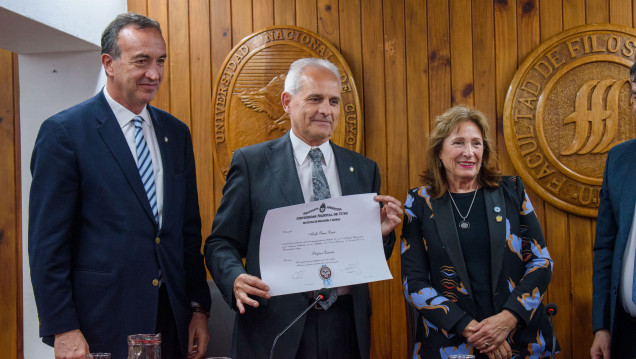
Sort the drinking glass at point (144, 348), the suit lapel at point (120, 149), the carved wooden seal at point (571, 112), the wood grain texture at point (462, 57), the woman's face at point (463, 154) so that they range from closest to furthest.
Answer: the drinking glass at point (144, 348)
the suit lapel at point (120, 149)
the woman's face at point (463, 154)
the carved wooden seal at point (571, 112)
the wood grain texture at point (462, 57)

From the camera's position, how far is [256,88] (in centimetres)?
314

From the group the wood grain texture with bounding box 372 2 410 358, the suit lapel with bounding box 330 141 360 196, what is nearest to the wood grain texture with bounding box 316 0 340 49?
the wood grain texture with bounding box 372 2 410 358

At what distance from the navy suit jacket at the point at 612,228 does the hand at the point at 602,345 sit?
0.02m

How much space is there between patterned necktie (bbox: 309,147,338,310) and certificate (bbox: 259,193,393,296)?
0.72 feet

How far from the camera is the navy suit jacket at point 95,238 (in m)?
1.74

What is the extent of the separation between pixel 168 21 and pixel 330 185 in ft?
6.07

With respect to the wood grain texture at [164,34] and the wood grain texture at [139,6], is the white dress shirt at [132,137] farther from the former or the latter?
the wood grain texture at [139,6]

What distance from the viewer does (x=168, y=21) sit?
128 inches

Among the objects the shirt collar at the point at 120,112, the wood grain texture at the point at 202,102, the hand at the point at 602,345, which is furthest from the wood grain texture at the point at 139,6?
the hand at the point at 602,345

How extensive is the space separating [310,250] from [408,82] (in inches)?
68.4

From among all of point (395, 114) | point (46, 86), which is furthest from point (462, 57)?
point (46, 86)

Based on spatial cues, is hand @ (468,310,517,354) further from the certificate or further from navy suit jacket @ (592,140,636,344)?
the certificate

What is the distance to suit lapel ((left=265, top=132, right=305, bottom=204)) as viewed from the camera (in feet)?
6.17

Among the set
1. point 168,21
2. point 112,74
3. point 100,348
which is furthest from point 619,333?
point 168,21
